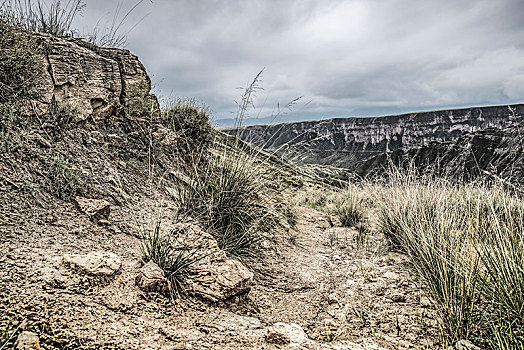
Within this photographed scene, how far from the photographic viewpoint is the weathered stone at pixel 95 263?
5.64 ft

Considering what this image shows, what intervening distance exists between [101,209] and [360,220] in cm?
436

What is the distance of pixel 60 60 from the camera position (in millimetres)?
3219

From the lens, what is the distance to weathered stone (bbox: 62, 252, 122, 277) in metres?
1.72

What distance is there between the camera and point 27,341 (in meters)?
1.21

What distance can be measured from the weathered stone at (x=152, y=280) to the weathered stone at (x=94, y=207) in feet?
2.52

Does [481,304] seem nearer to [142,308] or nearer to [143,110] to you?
[142,308]

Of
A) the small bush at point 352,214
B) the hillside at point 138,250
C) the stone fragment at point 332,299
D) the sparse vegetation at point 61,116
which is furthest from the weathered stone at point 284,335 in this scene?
the small bush at point 352,214

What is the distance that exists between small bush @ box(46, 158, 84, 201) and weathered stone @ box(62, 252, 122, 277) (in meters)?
0.78

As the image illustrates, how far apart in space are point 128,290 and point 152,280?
14cm

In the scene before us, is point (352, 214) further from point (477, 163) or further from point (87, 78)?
point (87, 78)

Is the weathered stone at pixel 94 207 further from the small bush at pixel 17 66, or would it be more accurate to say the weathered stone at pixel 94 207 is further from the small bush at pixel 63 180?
the small bush at pixel 17 66

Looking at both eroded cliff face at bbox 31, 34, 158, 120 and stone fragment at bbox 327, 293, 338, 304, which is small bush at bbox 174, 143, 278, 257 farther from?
eroded cliff face at bbox 31, 34, 158, 120

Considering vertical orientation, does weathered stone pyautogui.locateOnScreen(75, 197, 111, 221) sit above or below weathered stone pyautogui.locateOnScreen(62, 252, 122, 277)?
above

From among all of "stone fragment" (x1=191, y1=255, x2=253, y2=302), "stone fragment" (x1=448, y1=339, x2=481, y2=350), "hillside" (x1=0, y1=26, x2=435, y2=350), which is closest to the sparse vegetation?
"hillside" (x1=0, y1=26, x2=435, y2=350)
